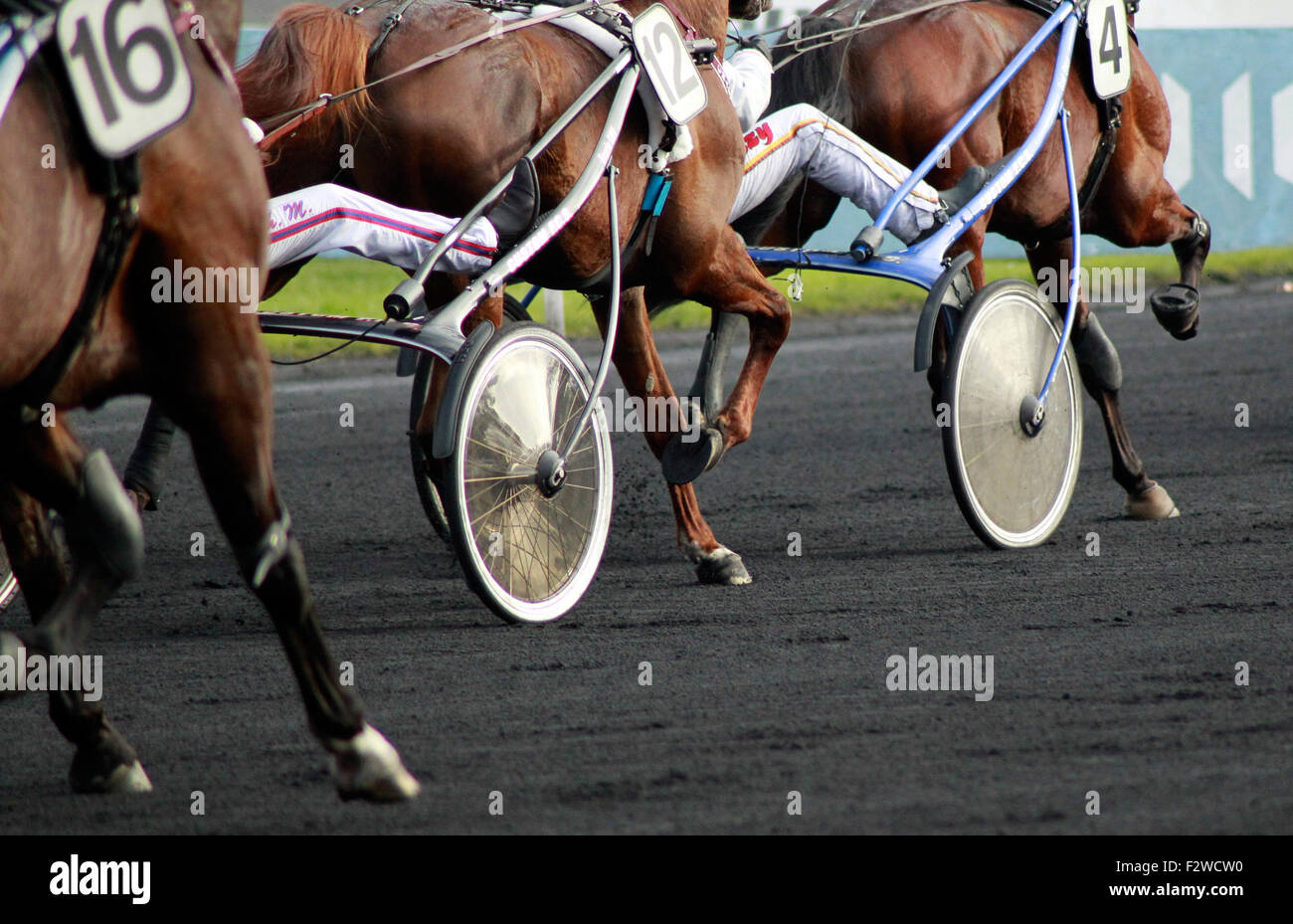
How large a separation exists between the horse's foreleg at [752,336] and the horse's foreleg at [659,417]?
0.12 metres

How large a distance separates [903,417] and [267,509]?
675 centimetres

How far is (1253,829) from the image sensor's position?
3197 mm

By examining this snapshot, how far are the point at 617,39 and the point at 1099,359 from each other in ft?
8.81

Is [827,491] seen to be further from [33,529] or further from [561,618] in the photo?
[33,529]

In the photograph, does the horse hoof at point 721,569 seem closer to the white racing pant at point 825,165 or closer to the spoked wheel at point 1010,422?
the spoked wheel at point 1010,422

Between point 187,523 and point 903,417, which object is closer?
point 187,523

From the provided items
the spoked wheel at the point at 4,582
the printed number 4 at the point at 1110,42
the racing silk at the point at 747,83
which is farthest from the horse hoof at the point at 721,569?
the printed number 4 at the point at 1110,42

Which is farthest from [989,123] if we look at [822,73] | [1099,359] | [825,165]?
[1099,359]

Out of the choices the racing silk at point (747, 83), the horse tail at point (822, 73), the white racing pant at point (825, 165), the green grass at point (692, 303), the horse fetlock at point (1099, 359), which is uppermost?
the green grass at point (692, 303)

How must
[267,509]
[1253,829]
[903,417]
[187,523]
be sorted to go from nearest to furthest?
[1253,829] < [267,509] < [187,523] < [903,417]

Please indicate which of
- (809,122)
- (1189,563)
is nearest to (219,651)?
(809,122)

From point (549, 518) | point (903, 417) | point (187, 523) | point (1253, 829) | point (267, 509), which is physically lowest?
point (1253, 829)

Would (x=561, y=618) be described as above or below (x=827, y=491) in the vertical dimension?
below

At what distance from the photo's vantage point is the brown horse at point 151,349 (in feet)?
10.2
